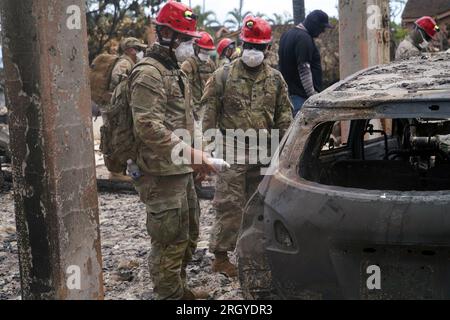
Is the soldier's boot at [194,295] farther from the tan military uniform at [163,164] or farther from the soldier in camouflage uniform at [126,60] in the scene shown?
the soldier in camouflage uniform at [126,60]

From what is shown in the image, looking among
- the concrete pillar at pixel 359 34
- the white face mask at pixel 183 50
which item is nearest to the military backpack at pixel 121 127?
the white face mask at pixel 183 50

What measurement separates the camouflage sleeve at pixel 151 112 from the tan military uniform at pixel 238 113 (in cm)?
122

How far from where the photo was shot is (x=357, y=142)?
465 centimetres

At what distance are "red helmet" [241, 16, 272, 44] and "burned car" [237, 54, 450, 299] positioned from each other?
1.62 m

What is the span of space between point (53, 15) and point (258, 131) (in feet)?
7.92

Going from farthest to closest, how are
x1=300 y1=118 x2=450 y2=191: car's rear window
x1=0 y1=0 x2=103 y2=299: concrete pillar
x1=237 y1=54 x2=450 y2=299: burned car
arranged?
x1=300 y1=118 x2=450 y2=191: car's rear window → x1=0 y1=0 x2=103 y2=299: concrete pillar → x1=237 y1=54 x2=450 y2=299: burned car

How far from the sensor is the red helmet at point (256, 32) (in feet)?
17.7

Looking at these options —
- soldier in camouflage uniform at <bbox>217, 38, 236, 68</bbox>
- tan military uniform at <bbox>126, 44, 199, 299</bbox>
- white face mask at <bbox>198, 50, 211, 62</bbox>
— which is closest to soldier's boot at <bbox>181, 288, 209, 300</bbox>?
tan military uniform at <bbox>126, 44, 199, 299</bbox>

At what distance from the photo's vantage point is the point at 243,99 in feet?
17.5

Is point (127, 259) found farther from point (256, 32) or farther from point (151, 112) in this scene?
point (256, 32)

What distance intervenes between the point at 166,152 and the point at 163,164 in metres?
0.12

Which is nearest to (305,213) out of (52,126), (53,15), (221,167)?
(221,167)

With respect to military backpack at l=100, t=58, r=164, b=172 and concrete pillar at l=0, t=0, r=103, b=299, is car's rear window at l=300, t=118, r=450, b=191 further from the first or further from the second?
concrete pillar at l=0, t=0, r=103, b=299

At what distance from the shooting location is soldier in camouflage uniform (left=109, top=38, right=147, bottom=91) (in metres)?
8.31
